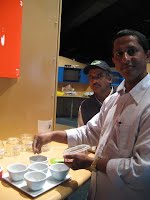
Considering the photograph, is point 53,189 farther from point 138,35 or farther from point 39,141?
point 138,35

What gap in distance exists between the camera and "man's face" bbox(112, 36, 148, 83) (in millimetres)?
1062

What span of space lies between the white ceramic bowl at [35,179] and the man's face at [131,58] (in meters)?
0.63

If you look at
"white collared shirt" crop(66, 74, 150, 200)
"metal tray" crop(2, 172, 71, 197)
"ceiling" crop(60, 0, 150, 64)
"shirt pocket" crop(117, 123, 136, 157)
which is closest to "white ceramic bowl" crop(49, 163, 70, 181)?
"metal tray" crop(2, 172, 71, 197)

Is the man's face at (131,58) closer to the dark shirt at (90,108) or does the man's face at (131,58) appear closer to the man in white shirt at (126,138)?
the man in white shirt at (126,138)

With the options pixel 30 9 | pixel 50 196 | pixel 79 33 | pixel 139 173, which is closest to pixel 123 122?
pixel 139 173

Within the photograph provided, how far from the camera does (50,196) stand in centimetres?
91

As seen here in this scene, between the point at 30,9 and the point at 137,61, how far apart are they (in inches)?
38.3

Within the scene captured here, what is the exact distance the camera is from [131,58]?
3.48 feet

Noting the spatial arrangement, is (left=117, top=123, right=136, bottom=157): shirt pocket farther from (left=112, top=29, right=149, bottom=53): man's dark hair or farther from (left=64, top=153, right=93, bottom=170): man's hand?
(left=112, top=29, right=149, bottom=53): man's dark hair

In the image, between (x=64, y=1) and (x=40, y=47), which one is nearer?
(x=40, y=47)

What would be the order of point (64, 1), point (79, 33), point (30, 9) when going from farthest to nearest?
point (79, 33) → point (64, 1) → point (30, 9)

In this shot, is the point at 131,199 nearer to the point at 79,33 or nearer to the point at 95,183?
the point at 95,183

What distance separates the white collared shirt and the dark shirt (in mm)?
824

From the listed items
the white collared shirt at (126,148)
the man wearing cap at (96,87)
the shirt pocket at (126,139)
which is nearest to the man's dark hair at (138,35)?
the white collared shirt at (126,148)
